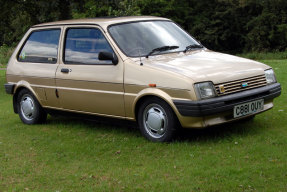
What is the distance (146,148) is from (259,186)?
6.87ft

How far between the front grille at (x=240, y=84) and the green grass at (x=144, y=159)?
0.67m

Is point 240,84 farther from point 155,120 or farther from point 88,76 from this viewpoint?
point 88,76

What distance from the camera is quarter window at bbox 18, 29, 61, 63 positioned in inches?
315

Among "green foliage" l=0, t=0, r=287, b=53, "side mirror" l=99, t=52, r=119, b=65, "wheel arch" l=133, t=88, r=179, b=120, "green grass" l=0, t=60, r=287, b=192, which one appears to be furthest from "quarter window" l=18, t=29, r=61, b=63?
"green foliage" l=0, t=0, r=287, b=53

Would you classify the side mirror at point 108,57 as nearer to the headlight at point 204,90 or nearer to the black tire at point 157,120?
the black tire at point 157,120

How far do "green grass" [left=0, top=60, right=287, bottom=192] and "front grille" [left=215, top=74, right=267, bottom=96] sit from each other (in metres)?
0.67

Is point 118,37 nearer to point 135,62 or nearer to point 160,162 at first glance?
point 135,62

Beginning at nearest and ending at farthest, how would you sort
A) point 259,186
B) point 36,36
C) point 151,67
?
point 259,186 → point 151,67 → point 36,36

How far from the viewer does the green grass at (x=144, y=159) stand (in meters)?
4.86

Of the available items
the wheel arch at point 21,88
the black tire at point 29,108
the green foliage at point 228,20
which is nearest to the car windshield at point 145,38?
the wheel arch at point 21,88

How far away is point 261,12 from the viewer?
5197 cm

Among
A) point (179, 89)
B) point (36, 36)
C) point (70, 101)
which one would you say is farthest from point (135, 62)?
point (36, 36)

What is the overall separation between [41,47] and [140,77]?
257cm

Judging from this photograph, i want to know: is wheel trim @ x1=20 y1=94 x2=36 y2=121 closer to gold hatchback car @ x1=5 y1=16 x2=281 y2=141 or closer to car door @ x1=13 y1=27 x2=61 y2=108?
gold hatchback car @ x1=5 y1=16 x2=281 y2=141
